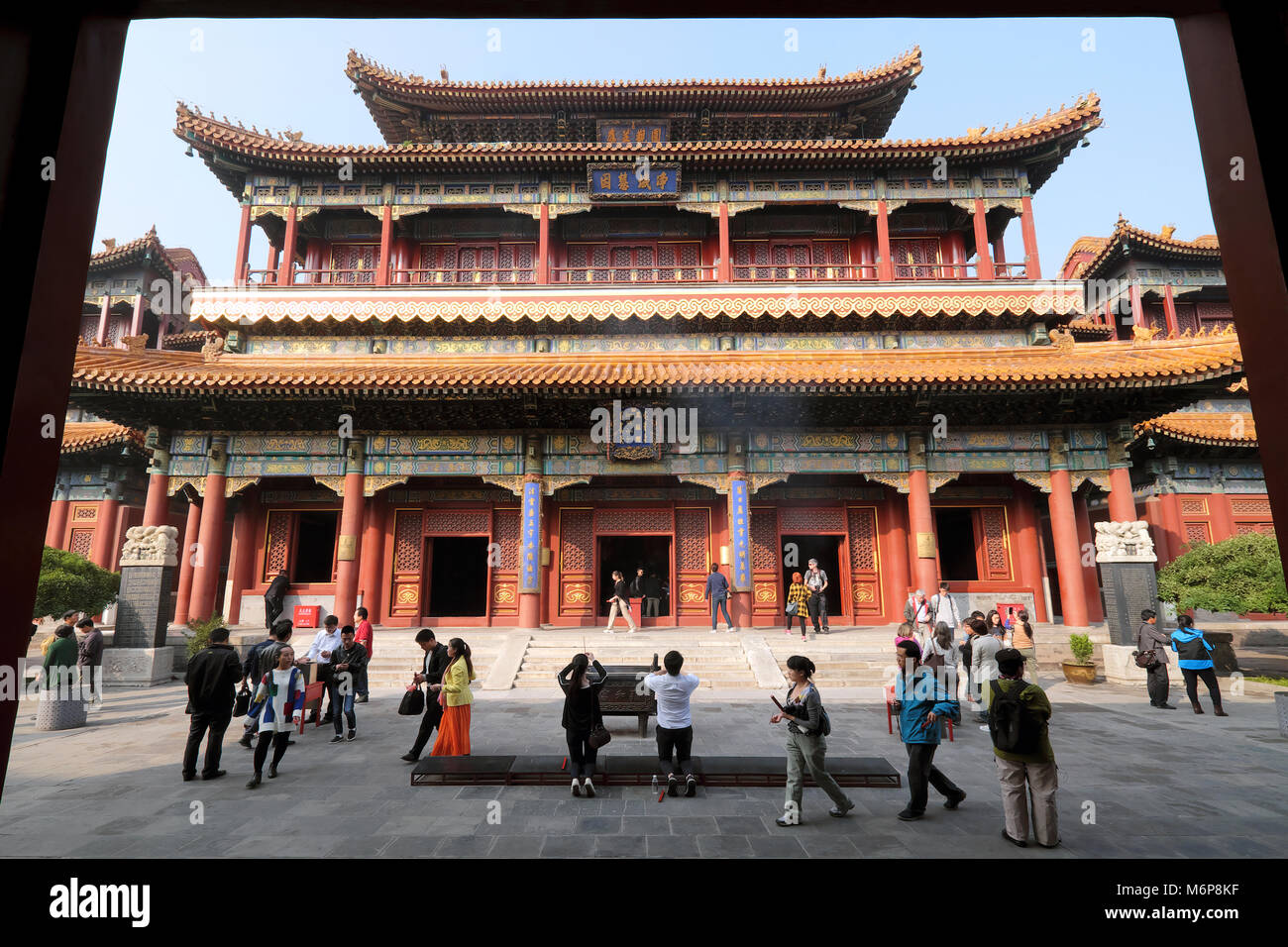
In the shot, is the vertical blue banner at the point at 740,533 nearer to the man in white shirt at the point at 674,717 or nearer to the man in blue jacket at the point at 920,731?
the man in white shirt at the point at 674,717

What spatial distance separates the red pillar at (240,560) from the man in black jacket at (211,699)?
970cm

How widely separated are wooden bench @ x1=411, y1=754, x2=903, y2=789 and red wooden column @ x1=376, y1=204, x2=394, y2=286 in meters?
13.2

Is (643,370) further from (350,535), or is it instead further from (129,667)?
(129,667)

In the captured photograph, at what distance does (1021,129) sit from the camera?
15.1 metres

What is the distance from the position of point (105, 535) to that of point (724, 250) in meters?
20.2

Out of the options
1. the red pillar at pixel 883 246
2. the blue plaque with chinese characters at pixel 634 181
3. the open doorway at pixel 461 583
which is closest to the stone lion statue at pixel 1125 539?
the red pillar at pixel 883 246

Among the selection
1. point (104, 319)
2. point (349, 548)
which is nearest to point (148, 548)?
point (349, 548)

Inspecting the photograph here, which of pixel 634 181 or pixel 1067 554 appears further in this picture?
pixel 634 181

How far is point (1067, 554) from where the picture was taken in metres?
12.7

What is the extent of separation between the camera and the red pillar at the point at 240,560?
47.0ft
